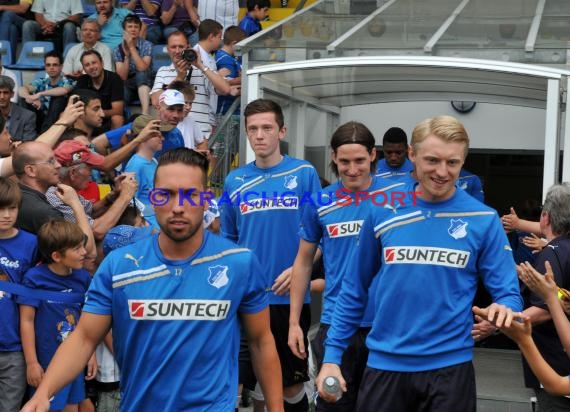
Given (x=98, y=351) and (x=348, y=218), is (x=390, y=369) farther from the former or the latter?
(x=98, y=351)

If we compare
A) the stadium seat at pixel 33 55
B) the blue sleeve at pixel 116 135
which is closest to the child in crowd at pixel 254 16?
the stadium seat at pixel 33 55

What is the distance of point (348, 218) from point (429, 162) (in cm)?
169

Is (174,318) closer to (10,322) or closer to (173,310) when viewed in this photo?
(173,310)

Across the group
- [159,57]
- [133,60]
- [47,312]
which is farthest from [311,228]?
[159,57]

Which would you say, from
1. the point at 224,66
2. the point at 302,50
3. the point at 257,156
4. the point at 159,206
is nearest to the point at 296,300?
the point at 257,156

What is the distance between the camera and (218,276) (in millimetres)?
4371

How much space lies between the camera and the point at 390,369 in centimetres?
488

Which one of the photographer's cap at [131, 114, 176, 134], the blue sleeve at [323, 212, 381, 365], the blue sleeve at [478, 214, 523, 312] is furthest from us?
the photographer's cap at [131, 114, 176, 134]

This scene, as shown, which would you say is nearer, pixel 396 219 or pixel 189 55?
pixel 396 219

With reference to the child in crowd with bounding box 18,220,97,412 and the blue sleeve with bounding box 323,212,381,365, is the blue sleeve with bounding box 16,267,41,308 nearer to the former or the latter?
the child in crowd with bounding box 18,220,97,412

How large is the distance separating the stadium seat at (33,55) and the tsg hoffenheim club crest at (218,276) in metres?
10.8

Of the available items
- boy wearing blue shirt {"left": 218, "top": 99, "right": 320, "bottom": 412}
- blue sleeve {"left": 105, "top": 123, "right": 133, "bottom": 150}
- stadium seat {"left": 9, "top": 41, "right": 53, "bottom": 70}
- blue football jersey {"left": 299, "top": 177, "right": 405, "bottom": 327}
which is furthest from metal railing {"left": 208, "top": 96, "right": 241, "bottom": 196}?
stadium seat {"left": 9, "top": 41, "right": 53, "bottom": 70}

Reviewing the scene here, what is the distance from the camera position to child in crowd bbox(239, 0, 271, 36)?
13.8 m

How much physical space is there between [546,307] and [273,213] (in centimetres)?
227
